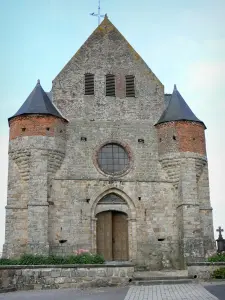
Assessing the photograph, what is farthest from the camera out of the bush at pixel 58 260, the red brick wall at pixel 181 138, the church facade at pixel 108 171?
the red brick wall at pixel 181 138

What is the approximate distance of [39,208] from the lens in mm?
19391

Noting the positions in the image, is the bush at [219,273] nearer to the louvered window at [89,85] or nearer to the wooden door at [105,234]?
the wooden door at [105,234]

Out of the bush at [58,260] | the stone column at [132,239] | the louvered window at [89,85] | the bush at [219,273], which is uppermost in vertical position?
the louvered window at [89,85]

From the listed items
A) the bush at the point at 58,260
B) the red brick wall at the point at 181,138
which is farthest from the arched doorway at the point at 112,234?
the bush at the point at 58,260

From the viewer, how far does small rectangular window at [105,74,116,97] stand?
2273 centimetres

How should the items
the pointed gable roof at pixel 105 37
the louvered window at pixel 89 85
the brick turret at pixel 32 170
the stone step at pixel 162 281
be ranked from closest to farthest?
the stone step at pixel 162 281 < the brick turret at pixel 32 170 < the louvered window at pixel 89 85 < the pointed gable roof at pixel 105 37

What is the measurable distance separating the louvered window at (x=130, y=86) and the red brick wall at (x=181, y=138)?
2.40 m

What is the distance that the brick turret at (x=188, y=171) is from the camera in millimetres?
20234

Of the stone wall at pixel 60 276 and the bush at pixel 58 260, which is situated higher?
the bush at pixel 58 260

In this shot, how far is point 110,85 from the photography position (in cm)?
2288

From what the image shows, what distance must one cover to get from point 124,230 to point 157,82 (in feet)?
25.7

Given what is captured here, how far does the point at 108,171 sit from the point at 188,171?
3767 mm

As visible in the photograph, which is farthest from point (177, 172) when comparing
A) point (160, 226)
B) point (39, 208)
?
point (39, 208)

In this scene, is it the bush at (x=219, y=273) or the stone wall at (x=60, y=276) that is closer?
the stone wall at (x=60, y=276)
